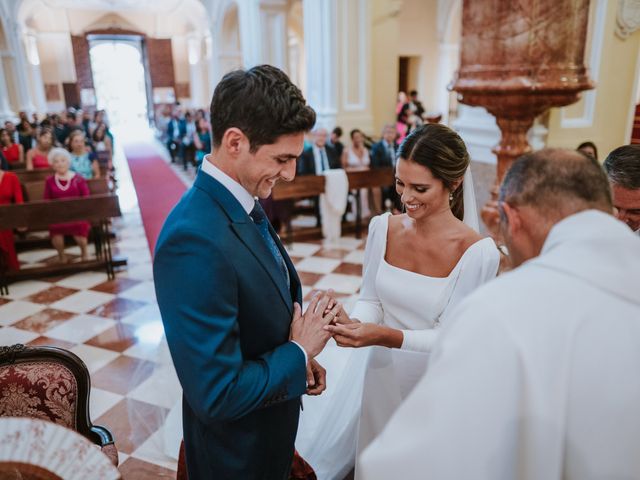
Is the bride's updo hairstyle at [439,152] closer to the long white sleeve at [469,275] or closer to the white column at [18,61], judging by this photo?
the long white sleeve at [469,275]

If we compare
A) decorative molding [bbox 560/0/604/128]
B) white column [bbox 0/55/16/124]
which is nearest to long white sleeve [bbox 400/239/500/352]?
decorative molding [bbox 560/0/604/128]

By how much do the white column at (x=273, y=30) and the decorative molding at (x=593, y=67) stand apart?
791 cm

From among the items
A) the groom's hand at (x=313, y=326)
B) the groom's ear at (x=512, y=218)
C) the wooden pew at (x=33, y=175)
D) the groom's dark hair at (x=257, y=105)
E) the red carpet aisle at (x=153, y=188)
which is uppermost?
the groom's dark hair at (x=257, y=105)

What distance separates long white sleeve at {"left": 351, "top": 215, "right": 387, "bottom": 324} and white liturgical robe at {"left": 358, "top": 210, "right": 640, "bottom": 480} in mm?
1181

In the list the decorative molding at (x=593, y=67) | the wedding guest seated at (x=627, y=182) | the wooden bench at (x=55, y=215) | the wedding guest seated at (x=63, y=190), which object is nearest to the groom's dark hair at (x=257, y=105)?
the wedding guest seated at (x=627, y=182)

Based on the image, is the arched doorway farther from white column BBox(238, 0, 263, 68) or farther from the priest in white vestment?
the priest in white vestment

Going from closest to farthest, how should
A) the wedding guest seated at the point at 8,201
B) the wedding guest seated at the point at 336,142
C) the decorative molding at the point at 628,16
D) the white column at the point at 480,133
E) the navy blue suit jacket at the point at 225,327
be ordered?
the navy blue suit jacket at the point at 225,327 < the white column at the point at 480,133 < the decorative molding at the point at 628,16 < the wedding guest seated at the point at 8,201 < the wedding guest seated at the point at 336,142

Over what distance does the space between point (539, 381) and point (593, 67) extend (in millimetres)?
4771

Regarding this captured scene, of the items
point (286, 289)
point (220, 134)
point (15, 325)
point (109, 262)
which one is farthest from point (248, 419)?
point (109, 262)

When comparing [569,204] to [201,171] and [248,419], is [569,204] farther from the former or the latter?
[248,419]

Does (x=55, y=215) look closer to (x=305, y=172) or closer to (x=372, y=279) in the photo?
(x=305, y=172)

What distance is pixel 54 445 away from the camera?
3.59ft

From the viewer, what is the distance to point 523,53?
9.35 feet

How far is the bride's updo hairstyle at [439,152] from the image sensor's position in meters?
1.87
